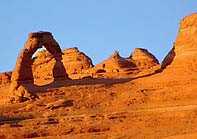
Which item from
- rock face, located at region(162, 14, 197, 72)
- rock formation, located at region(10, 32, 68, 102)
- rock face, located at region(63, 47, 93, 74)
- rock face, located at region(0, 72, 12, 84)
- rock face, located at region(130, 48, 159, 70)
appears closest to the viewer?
rock face, located at region(162, 14, 197, 72)

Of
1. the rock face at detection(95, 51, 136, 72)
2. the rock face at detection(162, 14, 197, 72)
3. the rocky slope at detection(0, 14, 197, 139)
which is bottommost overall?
the rocky slope at detection(0, 14, 197, 139)

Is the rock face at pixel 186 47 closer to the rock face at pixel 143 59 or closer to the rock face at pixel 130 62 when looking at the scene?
the rock face at pixel 130 62

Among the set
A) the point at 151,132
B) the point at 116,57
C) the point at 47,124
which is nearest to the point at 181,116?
the point at 151,132

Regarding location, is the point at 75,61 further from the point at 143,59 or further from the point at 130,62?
the point at 143,59

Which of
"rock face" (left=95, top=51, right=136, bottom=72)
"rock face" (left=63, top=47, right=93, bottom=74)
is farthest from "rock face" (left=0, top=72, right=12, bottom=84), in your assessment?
"rock face" (left=95, top=51, right=136, bottom=72)

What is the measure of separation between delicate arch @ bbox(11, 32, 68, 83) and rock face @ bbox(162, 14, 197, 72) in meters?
9.21

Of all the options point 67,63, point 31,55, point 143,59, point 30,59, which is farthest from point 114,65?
point 30,59

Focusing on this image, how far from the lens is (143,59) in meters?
67.3

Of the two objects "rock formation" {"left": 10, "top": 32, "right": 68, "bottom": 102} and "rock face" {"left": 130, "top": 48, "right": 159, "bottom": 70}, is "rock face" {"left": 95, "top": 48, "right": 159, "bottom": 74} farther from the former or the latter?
"rock formation" {"left": 10, "top": 32, "right": 68, "bottom": 102}

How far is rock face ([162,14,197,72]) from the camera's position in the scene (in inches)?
1745

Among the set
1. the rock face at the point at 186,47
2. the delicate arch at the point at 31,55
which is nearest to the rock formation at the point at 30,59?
the delicate arch at the point at 31,55

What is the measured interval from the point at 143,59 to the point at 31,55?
18.3m

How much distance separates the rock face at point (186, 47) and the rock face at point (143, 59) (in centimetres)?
1798

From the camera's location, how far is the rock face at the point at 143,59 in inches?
2594
